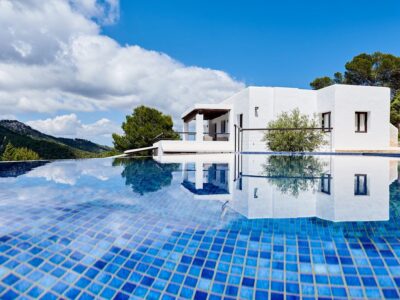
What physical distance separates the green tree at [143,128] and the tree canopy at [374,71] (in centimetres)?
1851

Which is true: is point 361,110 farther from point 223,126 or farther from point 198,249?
point 198,249

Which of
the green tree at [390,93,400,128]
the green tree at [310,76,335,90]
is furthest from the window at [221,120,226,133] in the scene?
the green tree at [390,93,400,128]

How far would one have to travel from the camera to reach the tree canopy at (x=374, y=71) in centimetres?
2772

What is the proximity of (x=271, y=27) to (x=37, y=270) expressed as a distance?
976 inches

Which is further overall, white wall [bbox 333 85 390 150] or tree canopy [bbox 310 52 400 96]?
tree canopy [bbox 310 52 400 96]

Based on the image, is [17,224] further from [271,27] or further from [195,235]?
[271,27]

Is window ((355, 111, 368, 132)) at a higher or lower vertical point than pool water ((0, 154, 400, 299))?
higher

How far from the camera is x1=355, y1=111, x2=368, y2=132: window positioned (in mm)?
17406

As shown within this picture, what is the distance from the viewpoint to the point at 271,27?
74.4 ft

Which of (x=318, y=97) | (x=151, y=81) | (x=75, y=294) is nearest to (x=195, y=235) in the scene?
(x=75, y=294)

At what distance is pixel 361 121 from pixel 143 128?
1705 centimetres

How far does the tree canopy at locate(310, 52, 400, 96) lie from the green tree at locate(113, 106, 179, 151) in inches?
729

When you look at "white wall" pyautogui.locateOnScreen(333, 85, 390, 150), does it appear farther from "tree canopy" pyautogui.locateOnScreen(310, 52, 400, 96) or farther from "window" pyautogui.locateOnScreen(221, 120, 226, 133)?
"tree canopy" pyautogui.locateOnScreen(310, 52, 400, 96)

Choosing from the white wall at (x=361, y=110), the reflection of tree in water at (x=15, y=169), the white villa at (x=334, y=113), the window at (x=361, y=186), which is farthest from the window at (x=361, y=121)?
the reflection of tree in water at (x=15, y=169)
